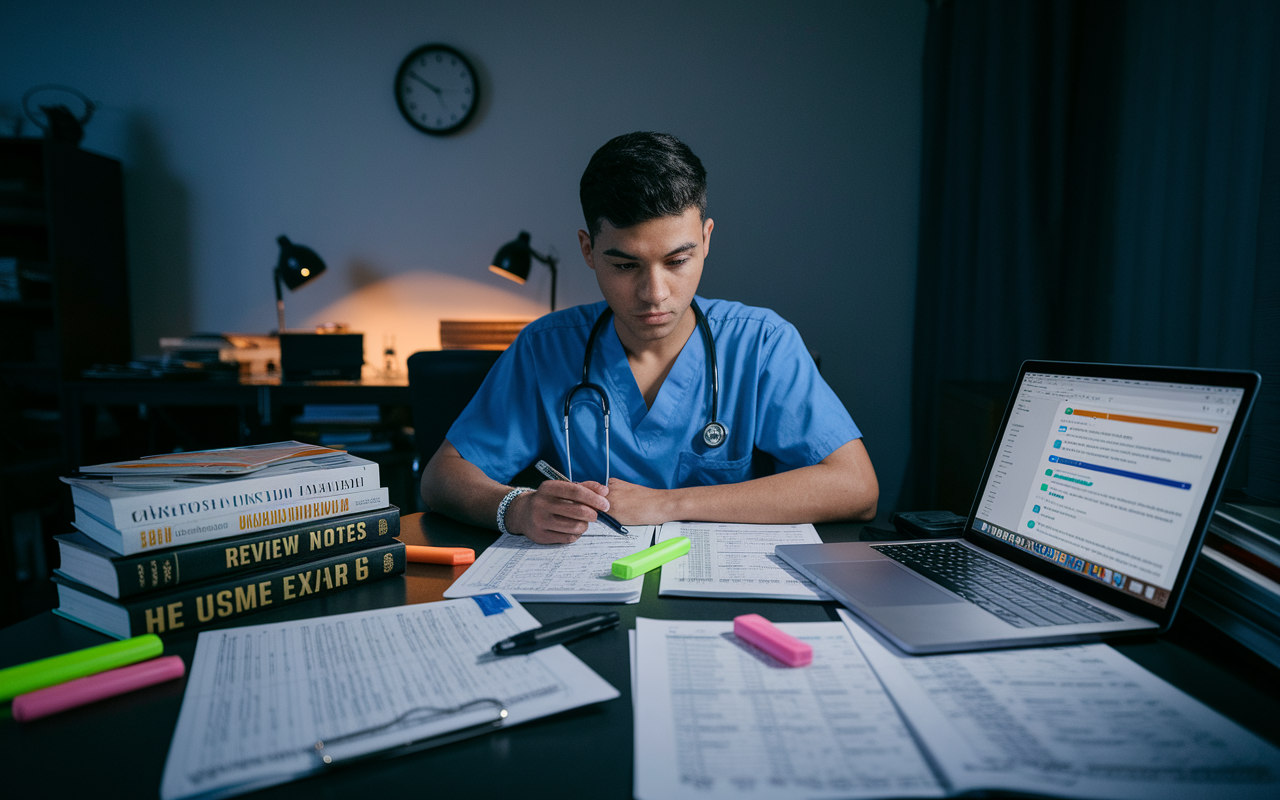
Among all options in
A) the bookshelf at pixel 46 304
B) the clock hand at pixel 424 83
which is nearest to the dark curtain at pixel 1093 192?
the clock hand at pixel 424 83

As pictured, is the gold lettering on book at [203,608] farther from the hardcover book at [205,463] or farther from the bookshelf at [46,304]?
the bookshelf at [46,304]

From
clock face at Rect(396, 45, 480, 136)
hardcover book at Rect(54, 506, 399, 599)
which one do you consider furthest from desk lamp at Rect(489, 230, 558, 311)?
hardcover book at Rect(54, 506, 399, 599)

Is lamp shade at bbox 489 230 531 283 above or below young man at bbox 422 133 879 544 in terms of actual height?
above

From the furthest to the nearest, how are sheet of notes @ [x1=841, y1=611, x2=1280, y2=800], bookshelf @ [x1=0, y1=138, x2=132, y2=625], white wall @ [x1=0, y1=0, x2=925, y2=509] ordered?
white wall @ [x1=0, y1=0, x2=925, y2=509]
bookshelf @ [x1=0, y1=138, x2=132, y2=625]
sheet of notes @ [x1=841, y1=611, x2=1280, y2=800]

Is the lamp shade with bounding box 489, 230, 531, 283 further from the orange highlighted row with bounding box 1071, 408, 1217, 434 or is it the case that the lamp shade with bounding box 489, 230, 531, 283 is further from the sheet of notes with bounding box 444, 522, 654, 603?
the orange highlighted row with bounding box 1071, 408, 1217, 434

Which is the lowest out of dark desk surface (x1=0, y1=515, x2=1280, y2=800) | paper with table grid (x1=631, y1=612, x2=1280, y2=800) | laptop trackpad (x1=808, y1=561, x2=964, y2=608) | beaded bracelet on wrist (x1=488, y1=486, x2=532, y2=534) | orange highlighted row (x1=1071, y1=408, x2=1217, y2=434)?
dark desk surface (x1=0, y1=515, x2=1280, y2=800)

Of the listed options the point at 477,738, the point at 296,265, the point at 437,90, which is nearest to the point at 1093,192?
the point at 477,738

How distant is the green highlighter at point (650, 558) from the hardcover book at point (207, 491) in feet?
1.00

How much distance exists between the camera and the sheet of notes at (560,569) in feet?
2.27

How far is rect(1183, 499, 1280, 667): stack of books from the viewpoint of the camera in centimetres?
54

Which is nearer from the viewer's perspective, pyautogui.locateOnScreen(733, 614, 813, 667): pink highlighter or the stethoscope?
pyautogui.locateOnScreen(733, 614, 813, 667): pink highlighter

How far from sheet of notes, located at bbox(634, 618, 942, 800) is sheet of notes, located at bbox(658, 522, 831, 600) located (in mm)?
97

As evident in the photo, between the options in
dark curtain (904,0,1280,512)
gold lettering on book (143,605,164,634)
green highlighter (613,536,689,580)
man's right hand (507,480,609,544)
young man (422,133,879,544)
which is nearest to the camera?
gold lettering on book (143,605,164,634)

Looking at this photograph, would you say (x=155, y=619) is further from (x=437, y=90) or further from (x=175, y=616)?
(x=437, y=90)
